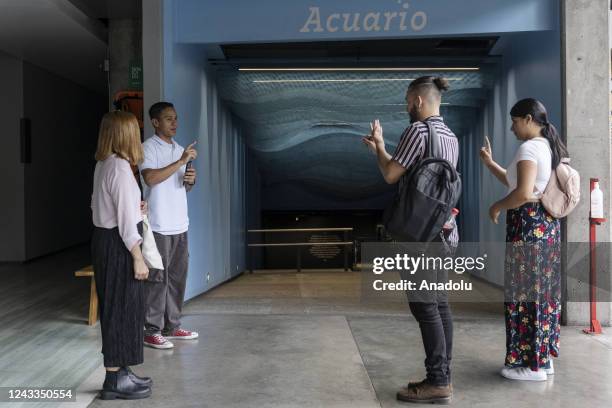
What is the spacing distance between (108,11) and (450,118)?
4.31m

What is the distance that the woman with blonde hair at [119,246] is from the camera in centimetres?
288

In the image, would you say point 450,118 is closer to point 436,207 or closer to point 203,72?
point 203,72

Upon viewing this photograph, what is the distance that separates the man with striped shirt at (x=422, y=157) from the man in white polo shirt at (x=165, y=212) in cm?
143

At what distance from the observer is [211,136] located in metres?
6.93

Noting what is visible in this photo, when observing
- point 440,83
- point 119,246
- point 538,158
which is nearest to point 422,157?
point 440,83

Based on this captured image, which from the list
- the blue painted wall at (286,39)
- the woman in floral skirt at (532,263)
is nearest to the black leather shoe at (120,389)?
the woman in floral skirt at (532,263)

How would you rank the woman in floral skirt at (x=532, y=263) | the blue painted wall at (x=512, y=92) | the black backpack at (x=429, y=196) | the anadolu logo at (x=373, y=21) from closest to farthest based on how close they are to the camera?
the black backpack at (x=429, y=196)
the woman in floral skirt at (x=532, y=263)
the blue painted wall at (x=512, y=92)
the anadolu logo at (x=373, y=21)

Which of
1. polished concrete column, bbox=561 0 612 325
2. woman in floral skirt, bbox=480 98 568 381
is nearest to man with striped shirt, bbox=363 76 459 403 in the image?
woman in floral skirt, bbox=480 98 568 381

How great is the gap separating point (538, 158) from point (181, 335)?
2.50 m

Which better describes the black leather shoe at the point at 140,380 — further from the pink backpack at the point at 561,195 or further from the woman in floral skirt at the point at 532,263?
the pink backpack at the point at 561,195

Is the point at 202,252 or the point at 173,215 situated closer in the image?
the point at 173,215

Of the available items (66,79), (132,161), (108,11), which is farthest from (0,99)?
(132,161)

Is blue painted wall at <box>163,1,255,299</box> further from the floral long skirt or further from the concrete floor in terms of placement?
the floral long skirt

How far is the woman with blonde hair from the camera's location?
113 inches
